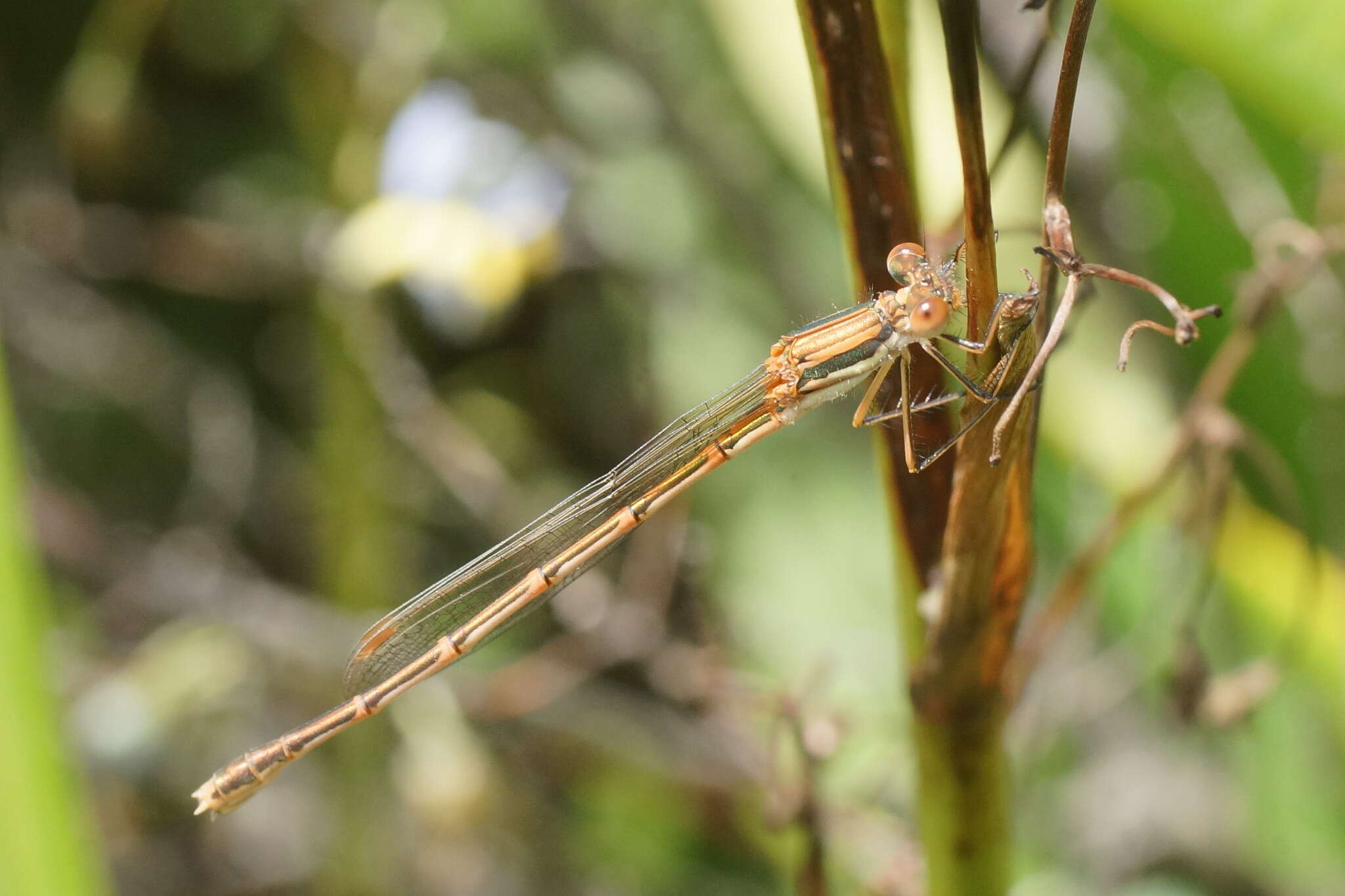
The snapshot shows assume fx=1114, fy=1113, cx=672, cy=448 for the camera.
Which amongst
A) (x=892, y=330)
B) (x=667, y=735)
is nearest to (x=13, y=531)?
(x=892, y=330)

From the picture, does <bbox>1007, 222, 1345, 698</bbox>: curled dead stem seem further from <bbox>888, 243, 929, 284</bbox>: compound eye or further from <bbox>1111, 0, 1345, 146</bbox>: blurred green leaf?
<bbox>888, 243, 929, 284</bbox>: compound eye

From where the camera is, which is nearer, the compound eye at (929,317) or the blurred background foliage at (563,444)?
the compound eye at (929,317)

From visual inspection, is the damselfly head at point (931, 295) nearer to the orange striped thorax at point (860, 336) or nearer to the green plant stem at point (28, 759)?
the orange striped thorax at point (860, 336)

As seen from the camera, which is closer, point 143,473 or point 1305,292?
point 1305,292

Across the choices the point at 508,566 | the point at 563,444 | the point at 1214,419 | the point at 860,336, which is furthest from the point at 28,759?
the point at 563,444

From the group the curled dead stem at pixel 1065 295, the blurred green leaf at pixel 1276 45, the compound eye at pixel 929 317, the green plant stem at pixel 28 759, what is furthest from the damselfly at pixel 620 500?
the green plant stem at pixel 28 759

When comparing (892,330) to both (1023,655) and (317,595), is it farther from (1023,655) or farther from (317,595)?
(317,595)

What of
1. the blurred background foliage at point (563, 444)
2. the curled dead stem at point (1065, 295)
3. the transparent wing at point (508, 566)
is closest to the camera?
the curled dead stem at point (1065, 295)

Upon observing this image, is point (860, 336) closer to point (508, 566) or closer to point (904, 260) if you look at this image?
point (904, 260)
